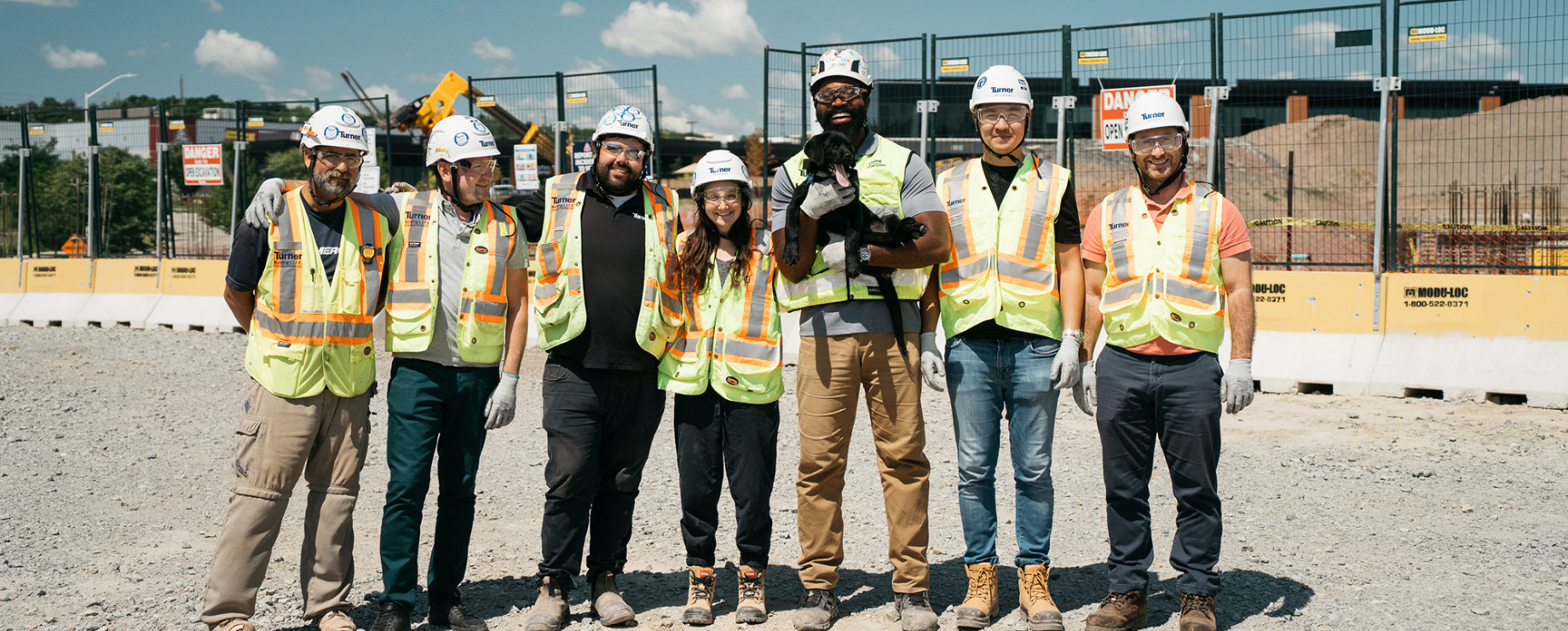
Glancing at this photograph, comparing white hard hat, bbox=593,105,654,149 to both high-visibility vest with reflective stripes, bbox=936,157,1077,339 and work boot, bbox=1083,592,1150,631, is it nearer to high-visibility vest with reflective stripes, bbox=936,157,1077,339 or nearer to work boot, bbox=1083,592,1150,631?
high-visibility vest with reflective stripes, bbox=936,157,1077,339

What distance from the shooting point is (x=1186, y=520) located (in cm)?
448

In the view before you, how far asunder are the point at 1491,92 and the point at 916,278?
10194 millimetres

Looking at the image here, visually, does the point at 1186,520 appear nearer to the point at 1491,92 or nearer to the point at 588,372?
the point at 588,372

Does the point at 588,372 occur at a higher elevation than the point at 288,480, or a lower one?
higher

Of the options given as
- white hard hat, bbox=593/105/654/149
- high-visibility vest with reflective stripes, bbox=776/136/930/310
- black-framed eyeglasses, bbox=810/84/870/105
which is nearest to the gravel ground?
high-visibility vest with reflective stripes, bbox=776/136/930/310

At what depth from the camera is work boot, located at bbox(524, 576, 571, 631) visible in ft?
14.7

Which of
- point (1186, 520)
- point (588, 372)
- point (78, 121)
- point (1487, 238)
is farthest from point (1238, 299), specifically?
point (78, 121)

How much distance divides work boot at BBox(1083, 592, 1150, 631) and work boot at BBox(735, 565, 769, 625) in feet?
4.65

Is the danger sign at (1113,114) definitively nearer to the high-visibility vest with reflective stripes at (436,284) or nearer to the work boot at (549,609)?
the high-visibility vest with reflective stripes at (436,284)

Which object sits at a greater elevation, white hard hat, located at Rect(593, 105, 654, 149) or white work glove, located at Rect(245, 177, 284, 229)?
white hard hat, located at Rect(593, 105, 654, 149)

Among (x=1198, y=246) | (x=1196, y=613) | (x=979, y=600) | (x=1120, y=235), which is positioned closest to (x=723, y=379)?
(x=979, y=600)

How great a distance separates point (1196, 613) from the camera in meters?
4.38

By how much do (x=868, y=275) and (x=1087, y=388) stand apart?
111 cm

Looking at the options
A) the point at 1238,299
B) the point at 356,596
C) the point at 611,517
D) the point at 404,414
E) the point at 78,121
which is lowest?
the point at 356,596
